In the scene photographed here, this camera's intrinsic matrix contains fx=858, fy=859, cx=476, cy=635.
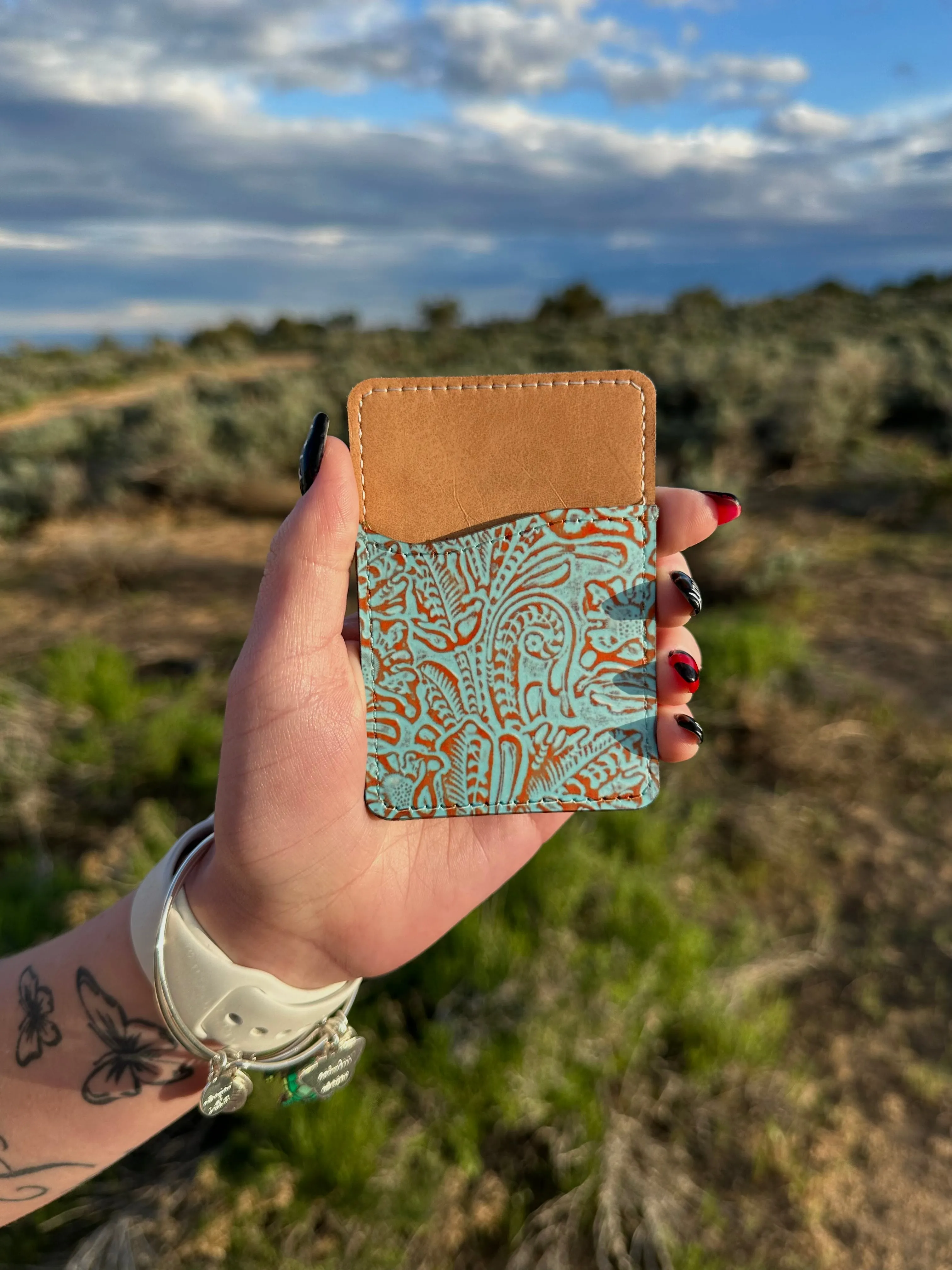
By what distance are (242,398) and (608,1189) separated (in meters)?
10.1

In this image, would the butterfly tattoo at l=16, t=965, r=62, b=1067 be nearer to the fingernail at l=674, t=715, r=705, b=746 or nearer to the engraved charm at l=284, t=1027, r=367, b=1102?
the engraved charm at l=284, t=1027, r=367, b=1102

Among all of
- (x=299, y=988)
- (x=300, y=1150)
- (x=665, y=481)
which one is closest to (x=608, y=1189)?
(x=300, y=1150)

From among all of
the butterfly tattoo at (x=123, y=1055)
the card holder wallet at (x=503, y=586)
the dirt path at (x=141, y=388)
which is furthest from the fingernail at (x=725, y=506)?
the dirt path at (x=141, y=388)

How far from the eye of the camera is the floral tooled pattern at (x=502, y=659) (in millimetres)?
1614

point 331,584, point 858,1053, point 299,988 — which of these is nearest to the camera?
point 331,584

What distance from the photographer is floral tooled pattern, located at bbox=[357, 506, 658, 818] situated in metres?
1.61

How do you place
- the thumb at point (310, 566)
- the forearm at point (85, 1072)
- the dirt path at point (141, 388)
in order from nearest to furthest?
the thumb at point (310, 566) → the forearm at point (85, 1072) → the dirt path at point (141, 388)

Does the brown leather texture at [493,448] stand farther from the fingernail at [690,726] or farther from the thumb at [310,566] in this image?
the fingernail at [690,726]

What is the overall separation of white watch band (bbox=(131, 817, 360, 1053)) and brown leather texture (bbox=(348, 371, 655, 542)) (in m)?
0.70

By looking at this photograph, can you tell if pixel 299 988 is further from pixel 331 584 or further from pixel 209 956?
pixel 331 584

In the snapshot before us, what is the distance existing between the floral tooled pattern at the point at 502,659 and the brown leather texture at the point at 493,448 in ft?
0.13

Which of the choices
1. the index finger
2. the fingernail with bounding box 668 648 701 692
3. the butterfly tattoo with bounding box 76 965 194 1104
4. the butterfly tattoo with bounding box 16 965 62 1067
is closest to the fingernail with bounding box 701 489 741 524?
the index finger

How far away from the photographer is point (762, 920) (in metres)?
2.93

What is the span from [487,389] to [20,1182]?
1.66 metres
